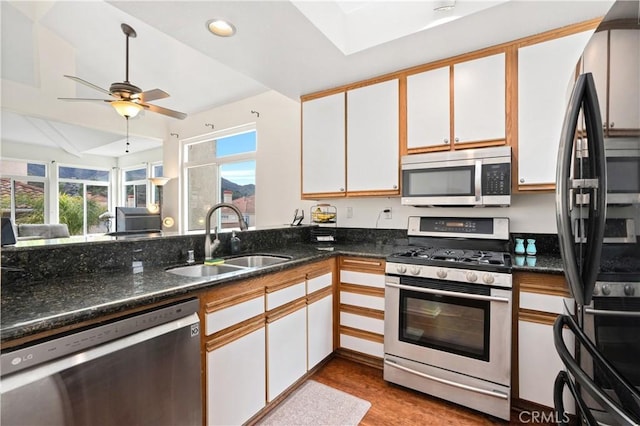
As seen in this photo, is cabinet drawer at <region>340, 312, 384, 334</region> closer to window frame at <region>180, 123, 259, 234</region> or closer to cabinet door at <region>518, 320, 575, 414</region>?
cabinet door at <region>518, 320, 575, 414</region>

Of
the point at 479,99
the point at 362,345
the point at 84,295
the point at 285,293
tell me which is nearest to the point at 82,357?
the point at 84,295

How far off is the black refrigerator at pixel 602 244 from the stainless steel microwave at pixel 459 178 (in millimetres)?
1037

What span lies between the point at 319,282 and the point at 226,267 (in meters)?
0.73

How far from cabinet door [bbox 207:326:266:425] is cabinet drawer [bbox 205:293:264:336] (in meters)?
0.11

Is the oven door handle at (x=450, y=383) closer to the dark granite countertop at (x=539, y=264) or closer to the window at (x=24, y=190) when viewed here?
the dark granite countertop at (x=539, y=264)

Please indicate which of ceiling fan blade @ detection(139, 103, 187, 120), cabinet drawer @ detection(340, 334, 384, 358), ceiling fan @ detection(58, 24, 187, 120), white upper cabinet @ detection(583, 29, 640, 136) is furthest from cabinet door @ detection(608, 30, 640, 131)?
ceiling fan blade @ detection(139, 103, 187, 120)

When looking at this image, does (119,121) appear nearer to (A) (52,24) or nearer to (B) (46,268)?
(A) (52,24)

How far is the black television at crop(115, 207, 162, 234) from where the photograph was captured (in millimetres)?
3162

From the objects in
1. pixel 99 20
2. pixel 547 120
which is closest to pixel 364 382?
pixel 547 120

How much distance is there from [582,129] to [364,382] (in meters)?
2.08

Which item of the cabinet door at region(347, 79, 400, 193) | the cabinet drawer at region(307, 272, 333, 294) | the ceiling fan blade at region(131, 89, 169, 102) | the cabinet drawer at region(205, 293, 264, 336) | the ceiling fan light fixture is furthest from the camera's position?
the ceiling fan light fixture

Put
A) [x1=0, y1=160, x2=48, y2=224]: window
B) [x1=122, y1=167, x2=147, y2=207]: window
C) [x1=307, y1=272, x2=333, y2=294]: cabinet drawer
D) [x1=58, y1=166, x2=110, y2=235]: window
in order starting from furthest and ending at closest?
[x1=122, y1=167, x2=147, y2=207]: window
[x1=58, y1=166, x2=110, y2=235]: window
[x1=0, y1=160, x2=48, y2=224]: window
[x1=307, y1=272, x2=333, y2=294]: cabinet drawer

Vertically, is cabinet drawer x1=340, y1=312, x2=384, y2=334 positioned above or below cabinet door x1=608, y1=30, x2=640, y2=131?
below

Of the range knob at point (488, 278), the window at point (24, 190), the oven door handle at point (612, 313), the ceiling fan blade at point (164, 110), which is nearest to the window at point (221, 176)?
the ceiling fan blade at point (164, 110)
